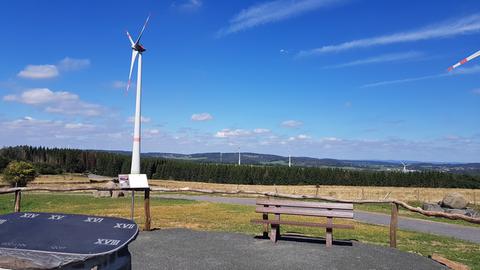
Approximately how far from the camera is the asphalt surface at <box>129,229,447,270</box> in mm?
7938

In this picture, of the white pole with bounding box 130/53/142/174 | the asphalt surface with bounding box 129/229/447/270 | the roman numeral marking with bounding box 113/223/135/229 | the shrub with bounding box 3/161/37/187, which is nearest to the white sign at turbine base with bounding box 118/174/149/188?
the asphalt surface with bounding box 129/229/447/270

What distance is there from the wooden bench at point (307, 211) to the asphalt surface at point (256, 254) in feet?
1.19

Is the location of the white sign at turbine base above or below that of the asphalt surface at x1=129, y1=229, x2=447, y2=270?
above

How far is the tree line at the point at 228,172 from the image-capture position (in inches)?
2761

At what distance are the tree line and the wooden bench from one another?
210 ft

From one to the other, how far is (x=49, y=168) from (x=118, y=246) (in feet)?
264

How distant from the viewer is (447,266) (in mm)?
Answer: 8125

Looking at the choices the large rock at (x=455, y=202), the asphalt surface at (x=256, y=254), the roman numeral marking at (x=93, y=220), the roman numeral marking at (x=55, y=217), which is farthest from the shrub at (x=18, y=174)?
the roman numeral marking at (x=93, y=220)

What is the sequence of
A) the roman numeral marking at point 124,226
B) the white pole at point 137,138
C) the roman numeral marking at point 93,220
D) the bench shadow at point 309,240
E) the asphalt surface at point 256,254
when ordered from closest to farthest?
the roman numeral marking at point 124,226
the roman numeral marking at point 93,220
the asphalt surface at point 256,254
the bench shadow at point 309,240
the white pole at point 137,138

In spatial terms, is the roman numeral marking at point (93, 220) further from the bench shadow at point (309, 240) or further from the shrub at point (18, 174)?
the shrub at point (18, 174)

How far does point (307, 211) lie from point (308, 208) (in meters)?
0.10

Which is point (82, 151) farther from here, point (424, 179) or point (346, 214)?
point (346, 214)

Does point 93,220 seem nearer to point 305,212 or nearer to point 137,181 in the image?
point 305,212

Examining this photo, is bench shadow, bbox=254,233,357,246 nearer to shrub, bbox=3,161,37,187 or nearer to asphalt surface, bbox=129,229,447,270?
asphalt surface, bbox=129,229,447,270
